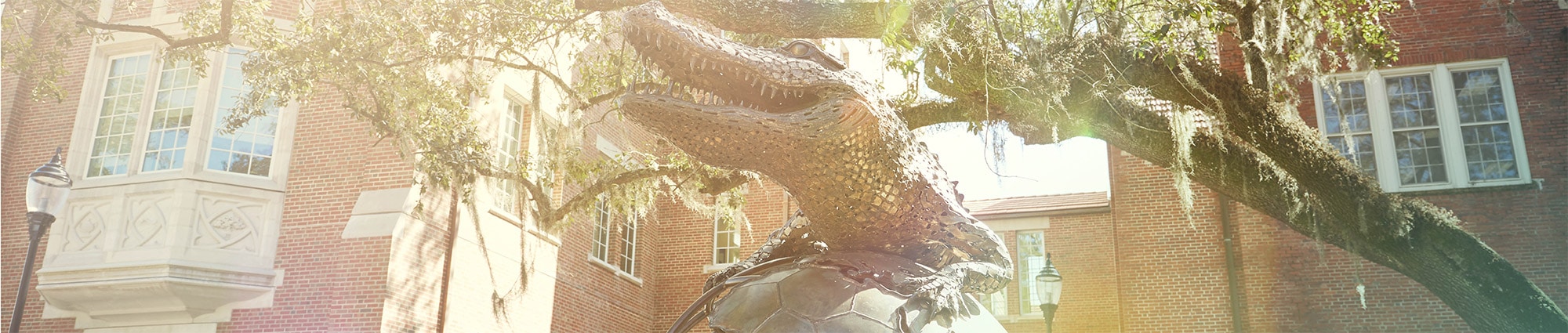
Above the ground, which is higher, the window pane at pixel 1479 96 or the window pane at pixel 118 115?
the window pane at pixel 1479 96

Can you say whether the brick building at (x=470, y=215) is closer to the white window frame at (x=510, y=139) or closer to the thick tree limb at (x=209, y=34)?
the white window frame at (x=510, y=139)

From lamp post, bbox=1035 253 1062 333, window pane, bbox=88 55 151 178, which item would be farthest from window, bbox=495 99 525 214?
lamp post, bbox=1035 253 1062 333

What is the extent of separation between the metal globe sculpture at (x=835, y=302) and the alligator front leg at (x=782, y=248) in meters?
0.15

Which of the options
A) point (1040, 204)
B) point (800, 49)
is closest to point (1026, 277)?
point (1040, 204)

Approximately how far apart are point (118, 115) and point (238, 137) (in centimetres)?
186

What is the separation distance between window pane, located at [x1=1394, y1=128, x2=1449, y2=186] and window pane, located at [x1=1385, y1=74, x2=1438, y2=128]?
0.15m

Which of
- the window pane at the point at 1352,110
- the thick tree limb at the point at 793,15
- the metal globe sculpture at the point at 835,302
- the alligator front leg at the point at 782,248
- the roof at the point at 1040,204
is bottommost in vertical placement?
the metal globe sculpture at the point at 835,302

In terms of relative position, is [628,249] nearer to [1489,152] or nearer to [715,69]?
[1489,152]

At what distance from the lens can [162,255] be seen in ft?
37.9

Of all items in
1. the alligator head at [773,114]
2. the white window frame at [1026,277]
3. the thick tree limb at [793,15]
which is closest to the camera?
the alligator head at [773,114]

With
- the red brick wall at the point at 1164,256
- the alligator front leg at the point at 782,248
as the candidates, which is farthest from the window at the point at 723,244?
the alligator front leg at the point at 782,248

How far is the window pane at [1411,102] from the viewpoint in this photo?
14.7 m

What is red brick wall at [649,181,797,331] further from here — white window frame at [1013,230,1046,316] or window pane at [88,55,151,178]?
window pane at [88,55,151,178]

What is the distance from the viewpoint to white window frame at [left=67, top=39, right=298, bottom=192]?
481 inches
